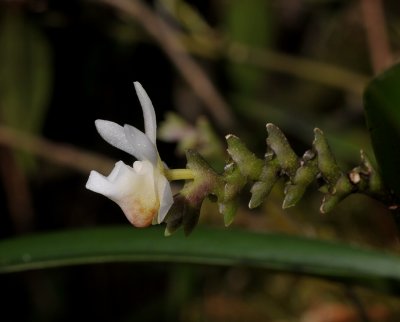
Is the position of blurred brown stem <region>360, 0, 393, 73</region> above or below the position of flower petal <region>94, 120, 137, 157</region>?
above

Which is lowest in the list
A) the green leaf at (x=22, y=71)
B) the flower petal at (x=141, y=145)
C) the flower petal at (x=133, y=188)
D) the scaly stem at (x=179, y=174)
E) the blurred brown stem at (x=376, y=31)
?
the flower petal at (x=133, y=188)

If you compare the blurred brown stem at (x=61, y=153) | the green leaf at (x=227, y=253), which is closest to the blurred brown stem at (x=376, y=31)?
the blurred brown stem at (x=61, y=153)

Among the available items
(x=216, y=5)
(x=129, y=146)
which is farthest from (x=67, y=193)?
(x=129, y=146)

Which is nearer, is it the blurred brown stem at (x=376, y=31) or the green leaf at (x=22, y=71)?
the green leaf at (x=22, y=71)

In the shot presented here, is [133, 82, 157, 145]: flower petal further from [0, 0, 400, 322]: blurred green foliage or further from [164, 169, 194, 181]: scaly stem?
[0, 0, 400, 322]: blurred green foliage

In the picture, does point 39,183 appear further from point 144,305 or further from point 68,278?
point 144,305

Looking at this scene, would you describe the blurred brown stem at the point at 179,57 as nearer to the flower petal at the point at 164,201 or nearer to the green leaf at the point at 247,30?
the green leaf at the point at 247,30

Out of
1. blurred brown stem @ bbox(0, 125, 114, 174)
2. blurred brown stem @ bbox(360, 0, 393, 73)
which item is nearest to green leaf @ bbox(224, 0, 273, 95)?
blurred brown stem @ bbox(360, 0, 393, 73)
